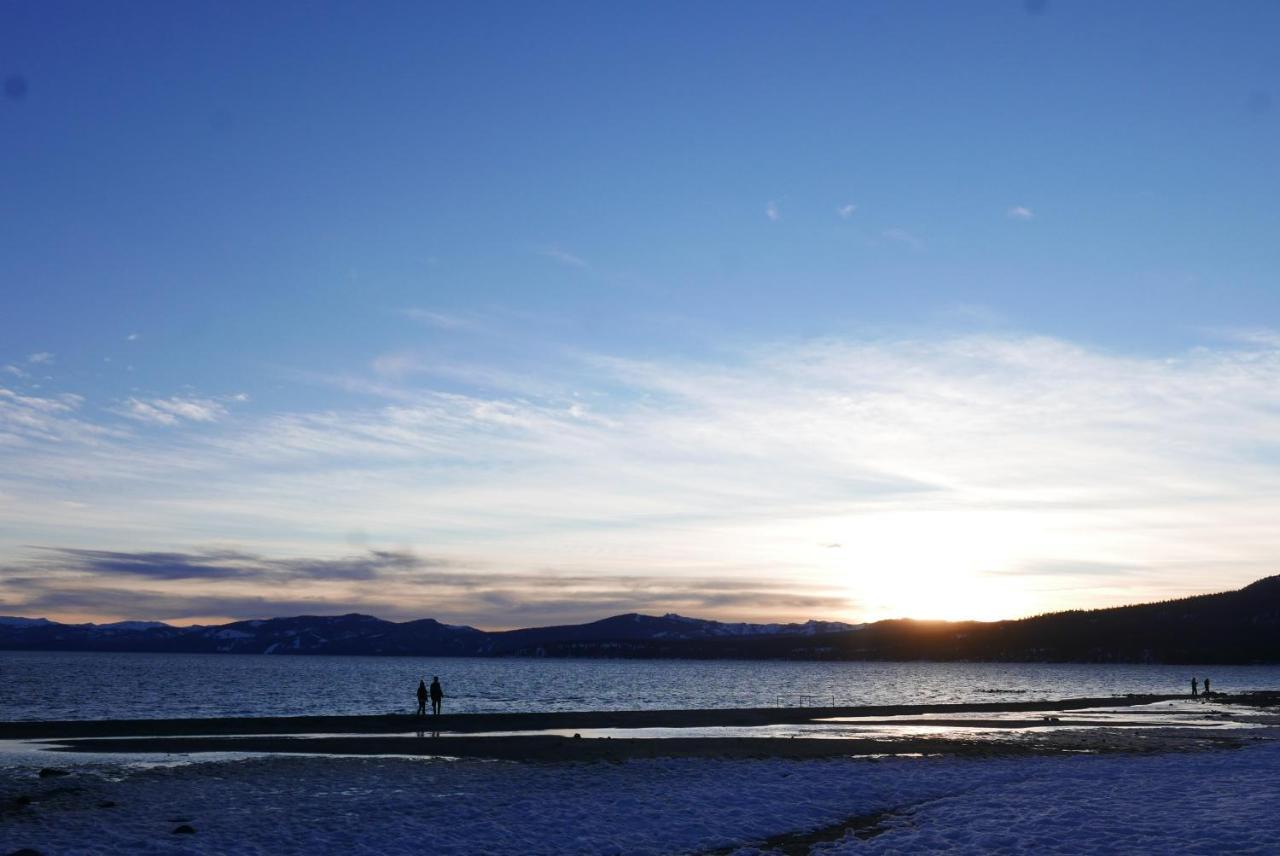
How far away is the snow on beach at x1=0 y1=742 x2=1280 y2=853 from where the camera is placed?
2277cm

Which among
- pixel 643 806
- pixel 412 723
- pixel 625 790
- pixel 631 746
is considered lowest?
pixel 412 723

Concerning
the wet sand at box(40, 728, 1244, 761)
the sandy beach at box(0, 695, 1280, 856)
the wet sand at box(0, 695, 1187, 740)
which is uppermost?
the sandy beach at box(0, 695, 1280, 856)

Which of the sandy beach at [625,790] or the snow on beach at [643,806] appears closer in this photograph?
the snow on beach at [643,806]

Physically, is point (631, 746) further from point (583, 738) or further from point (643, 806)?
point (643, 806)

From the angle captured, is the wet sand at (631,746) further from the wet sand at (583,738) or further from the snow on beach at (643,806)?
the snow on beach at (643,806)

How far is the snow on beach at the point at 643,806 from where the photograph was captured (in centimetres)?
2277

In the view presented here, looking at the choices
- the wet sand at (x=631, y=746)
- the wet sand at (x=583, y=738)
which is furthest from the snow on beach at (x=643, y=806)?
the wet sand at (x=583, y=738)

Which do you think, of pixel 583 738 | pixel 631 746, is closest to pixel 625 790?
pixel 631 746

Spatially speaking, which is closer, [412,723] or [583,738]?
[583,738]

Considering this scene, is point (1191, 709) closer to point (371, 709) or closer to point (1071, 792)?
point (1071, 792)

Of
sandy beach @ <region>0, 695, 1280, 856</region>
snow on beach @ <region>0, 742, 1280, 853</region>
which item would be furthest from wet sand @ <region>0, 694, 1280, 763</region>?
snow on beach @ <region>0, 742, 1280, 853</region>

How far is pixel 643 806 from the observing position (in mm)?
28156

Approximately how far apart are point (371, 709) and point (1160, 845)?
74.9 metres

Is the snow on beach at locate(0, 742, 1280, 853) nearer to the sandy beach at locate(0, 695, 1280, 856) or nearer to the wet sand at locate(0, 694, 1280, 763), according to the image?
the sandy beach at locate(0, 695, 1280, 856)
